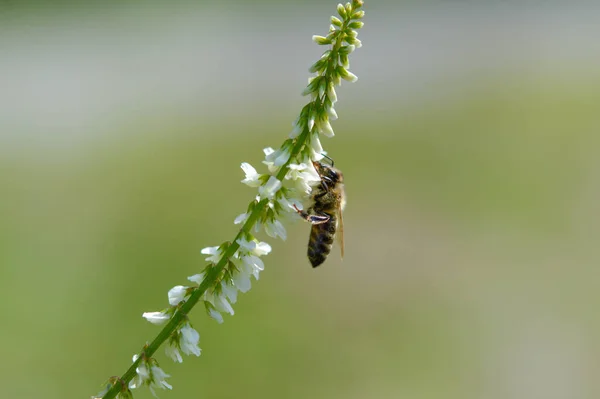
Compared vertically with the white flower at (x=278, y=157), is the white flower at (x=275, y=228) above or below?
below

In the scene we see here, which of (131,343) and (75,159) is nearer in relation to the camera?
(131,343)

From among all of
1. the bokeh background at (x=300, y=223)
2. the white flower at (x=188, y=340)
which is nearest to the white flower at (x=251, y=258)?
the white flower at (x=188, y=340)

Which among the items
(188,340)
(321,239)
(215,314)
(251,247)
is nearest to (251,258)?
(251,247)

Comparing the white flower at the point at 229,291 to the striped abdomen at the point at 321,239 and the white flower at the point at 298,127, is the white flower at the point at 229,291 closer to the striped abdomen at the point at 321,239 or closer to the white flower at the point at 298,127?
the white flower at the point at 298,127

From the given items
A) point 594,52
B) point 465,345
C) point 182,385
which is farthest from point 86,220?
point 594,52

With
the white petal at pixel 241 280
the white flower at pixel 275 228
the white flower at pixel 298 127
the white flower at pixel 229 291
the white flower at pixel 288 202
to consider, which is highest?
the white flower at pixel 298 127

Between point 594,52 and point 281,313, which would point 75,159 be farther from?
point 594,52
